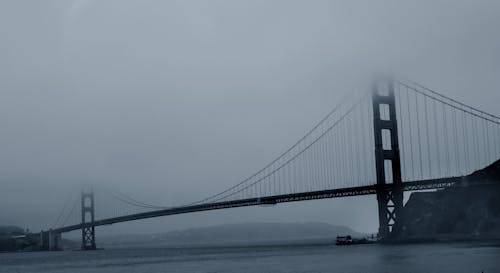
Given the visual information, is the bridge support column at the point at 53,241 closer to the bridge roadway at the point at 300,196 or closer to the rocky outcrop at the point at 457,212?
the bridge roadway at the point at 300,196

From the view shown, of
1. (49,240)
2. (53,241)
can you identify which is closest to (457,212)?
(53,241)

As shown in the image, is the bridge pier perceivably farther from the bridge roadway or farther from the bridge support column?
the bridge roadway

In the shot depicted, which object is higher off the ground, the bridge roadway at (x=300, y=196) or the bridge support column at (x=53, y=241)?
the bridge roadway at (x=300, y=196)

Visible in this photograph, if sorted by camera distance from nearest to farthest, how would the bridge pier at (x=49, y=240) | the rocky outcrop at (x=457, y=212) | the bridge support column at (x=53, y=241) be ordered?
1. the rocky outcrop at (x=457, y=212)
2. the bridge support column at (x=53, y=241)
3. the bridge pier at (x=49, y=240)

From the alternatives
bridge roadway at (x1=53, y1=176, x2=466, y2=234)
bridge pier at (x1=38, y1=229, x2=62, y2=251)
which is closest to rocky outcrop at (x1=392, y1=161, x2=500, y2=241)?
bridge roadway at (x1=53, y1=176, x2=466, y2=234)

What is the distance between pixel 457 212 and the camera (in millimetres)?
87062

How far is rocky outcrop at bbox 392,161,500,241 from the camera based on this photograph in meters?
82.6

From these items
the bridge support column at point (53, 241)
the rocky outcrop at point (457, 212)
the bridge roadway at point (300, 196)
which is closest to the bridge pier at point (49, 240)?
the bridge support column at point (53, 241)

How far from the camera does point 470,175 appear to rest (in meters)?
89.0

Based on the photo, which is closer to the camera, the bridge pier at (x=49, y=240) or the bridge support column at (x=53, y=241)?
the bridge support column at (x=53, y=241)

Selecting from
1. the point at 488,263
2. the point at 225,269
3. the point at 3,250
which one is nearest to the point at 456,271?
the point at 488,263

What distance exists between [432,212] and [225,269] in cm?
4046

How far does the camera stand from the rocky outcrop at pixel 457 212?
82625 mm

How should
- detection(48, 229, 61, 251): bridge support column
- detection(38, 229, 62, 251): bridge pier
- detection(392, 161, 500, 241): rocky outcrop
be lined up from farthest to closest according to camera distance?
detection(38, 229, 62, 251): bridge pier < detection(48, 229, 61, 251): bridge support column < detection(392, 161, 500, 241): rocky outcrop
